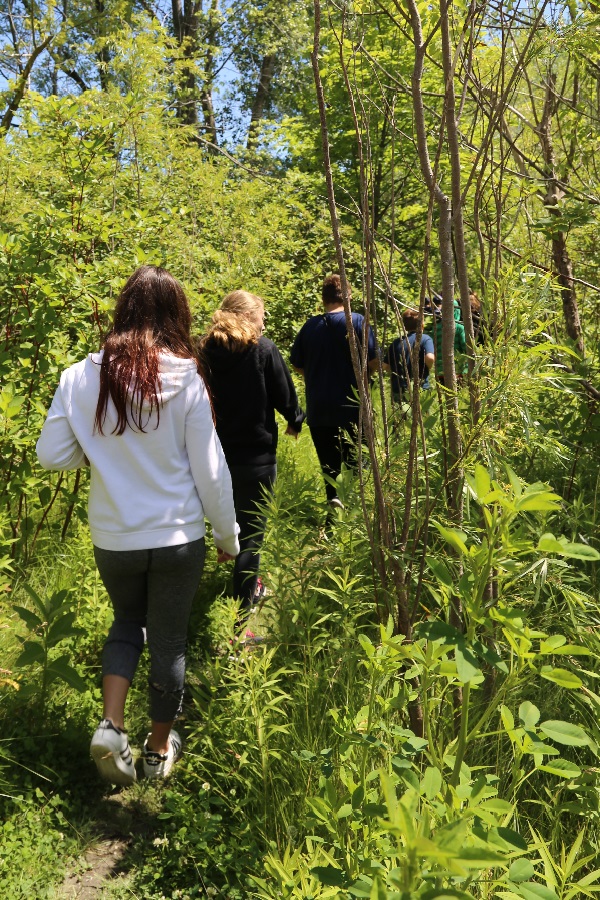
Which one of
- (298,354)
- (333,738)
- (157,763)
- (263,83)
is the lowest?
(157,763)

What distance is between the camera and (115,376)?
8.67 ft

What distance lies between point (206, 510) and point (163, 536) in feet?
0.78

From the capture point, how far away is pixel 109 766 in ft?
8.63

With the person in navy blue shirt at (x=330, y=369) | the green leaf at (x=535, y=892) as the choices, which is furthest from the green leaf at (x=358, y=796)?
the person in navy blue shirt at (x=330, y=369)

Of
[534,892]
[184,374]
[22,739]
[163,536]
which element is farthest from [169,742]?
[534,892]

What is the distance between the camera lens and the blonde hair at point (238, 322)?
382cm

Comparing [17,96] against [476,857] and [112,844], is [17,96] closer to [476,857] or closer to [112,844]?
[112,844]

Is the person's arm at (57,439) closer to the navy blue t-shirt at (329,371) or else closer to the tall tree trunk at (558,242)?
the tall tree trunk at (558,242)

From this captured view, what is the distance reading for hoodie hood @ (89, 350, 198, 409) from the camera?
2.70 m

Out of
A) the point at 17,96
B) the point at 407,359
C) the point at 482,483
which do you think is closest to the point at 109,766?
the point at 482,483

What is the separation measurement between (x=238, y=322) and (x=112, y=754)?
215 cm

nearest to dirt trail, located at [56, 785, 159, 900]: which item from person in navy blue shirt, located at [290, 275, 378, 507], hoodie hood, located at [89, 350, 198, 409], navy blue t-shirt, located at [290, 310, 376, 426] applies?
hoodie hood, located at [89, 350, 198, 409]

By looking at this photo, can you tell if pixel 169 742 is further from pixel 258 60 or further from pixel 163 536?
pixel 258 60

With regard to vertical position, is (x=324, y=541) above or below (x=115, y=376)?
below
